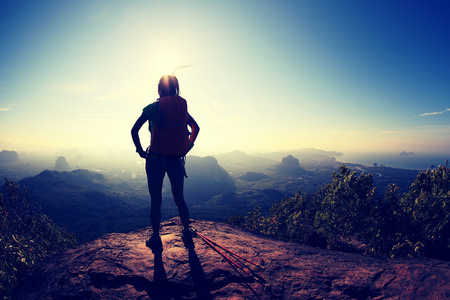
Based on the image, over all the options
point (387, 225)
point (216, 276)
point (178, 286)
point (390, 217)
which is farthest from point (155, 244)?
point (390, 217)

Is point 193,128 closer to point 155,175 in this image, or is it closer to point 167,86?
point 167,86

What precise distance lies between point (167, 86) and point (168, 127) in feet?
3.97

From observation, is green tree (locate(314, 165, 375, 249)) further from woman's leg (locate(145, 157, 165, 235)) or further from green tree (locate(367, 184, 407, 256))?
woman's leg (locate(145, 157, 165, 235))

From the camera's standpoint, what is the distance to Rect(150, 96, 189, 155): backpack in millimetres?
4930

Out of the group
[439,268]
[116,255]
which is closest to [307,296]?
[439,268]

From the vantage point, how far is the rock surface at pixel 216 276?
11.5 feet

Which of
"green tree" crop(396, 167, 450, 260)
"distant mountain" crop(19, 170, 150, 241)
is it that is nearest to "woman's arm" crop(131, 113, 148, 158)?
"green tree" crop(396, 167, 450, 260)

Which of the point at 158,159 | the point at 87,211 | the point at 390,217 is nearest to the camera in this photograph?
the point at 158,159

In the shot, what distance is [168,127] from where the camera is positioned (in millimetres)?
4969

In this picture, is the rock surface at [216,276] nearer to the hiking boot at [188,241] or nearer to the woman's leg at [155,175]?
the hiking boot at [188,241]

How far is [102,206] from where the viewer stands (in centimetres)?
17975

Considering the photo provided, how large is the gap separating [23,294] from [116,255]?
1.61 meters

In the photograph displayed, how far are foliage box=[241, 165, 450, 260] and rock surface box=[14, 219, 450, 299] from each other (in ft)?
51.7

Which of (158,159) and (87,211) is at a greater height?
(158,159)
